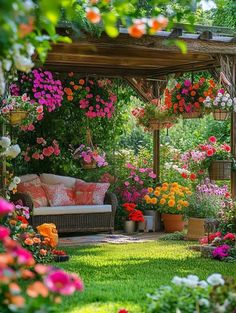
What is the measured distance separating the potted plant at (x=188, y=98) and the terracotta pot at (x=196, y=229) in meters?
1.46

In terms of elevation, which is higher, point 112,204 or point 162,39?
point 162,39

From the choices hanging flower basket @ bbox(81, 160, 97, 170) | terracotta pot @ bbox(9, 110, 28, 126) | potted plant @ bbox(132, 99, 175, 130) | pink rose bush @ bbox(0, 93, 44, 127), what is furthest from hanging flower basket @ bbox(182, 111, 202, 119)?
terracotta pot @ bbox(9, 110, 28, 126)

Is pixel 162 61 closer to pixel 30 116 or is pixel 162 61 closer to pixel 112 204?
pixel 112 204

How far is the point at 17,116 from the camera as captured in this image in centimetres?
759

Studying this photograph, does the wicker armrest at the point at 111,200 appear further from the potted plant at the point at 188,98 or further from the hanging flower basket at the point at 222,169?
the hanging flower basket at the point at 222,169

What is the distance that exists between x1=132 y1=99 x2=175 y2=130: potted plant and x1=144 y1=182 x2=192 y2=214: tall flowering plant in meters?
0.96

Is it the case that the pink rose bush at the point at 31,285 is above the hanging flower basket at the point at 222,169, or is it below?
below

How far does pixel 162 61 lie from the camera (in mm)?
10367

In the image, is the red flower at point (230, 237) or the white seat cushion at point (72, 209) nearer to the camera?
the red flower at point (230, 237)

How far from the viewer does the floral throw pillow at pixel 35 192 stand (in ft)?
34.2

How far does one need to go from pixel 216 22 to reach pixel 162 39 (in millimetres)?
7067

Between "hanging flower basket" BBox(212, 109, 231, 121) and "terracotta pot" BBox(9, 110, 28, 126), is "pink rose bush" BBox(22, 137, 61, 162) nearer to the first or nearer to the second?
"hanging flower basket" BBox(212, 109, 231, 121)

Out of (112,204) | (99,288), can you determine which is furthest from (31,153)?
(99,288)

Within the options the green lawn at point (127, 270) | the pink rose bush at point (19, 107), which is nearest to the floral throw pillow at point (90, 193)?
the green lawn at point (127, 270)
